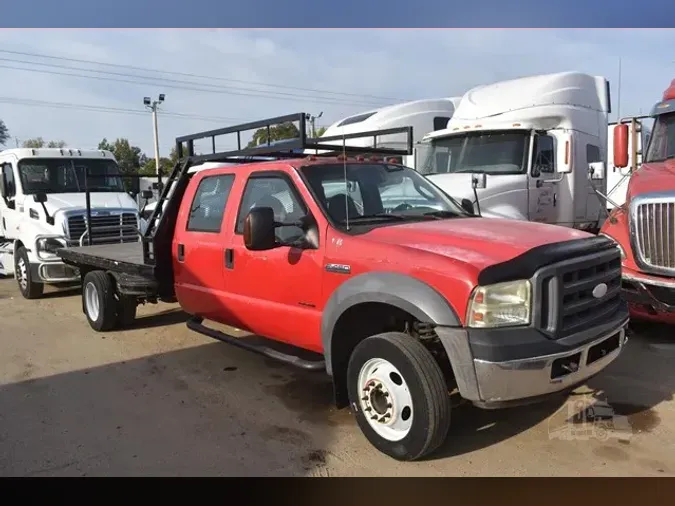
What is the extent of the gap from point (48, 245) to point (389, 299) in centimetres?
730

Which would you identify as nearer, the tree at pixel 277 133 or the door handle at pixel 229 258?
the door handle at pixel 229 258

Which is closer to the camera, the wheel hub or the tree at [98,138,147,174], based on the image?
the wheel hub

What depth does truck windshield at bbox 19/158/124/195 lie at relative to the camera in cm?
994

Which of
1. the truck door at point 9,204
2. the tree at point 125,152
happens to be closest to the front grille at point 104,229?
the truck door at point 9,204

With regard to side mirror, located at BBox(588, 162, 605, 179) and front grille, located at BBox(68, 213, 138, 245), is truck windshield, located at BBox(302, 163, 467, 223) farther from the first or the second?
front grille, located at BBox(68, 213, 138, 245)

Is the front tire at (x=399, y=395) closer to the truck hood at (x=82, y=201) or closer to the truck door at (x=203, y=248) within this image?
the truck door at (x=203, y=248)

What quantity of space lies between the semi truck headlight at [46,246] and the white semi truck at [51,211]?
0.5 inches

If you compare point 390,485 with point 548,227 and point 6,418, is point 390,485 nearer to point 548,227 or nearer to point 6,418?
point 548,227

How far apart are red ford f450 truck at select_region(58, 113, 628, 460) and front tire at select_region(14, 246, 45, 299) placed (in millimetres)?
4776

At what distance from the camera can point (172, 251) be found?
18.8 ft

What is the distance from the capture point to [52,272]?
Answer: 895cm

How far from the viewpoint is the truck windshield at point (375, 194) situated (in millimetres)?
4363

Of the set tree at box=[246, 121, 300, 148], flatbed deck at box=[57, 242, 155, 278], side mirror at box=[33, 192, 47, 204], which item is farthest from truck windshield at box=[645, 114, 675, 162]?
side mirror at box=[33, 192, 47, 204]

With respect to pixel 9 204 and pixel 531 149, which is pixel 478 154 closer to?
pixel 531 149
